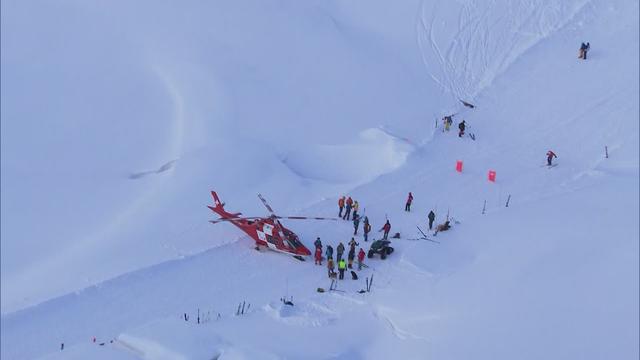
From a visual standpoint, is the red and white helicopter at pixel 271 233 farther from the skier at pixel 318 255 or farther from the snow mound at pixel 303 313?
the snow mound at pixel 303 313

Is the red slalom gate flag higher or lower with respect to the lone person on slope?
lower

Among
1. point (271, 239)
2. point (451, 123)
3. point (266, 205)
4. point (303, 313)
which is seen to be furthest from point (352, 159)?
point (303, 313)

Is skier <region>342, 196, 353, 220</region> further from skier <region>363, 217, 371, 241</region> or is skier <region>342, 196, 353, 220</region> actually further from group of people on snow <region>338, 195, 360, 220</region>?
skier <region>363, 217, 371, 241</region>

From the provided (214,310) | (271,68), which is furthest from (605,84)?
(214,310)

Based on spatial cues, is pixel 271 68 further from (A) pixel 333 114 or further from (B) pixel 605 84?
(B) pixel 605 84

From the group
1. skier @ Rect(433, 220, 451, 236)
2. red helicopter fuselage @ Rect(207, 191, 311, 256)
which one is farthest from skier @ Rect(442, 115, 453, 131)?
red helicopter fuselage @ Rect(207, 191, 311, 256)
